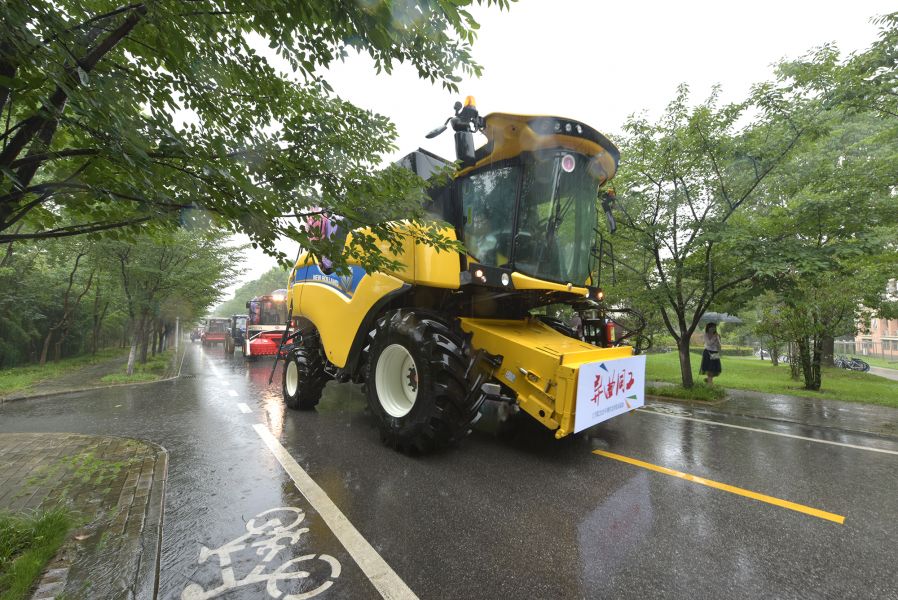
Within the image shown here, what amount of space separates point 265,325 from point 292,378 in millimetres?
14140

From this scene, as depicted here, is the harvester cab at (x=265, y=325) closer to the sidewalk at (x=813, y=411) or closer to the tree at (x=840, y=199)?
the sidewalk at (x=813, y=411)

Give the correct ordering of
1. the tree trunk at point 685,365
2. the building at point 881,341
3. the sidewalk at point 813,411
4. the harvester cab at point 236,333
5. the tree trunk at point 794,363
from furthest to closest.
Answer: the building at point 881,341 → the harvester cab at point 236,333 → the tree trunk at point 794,363 → the tree trunk at point 685,365 → the sidewalk at point 813,411

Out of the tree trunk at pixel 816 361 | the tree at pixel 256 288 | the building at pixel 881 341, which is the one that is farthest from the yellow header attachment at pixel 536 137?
the tree at pixel 256 288

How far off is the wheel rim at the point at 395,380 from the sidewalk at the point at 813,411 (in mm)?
5950

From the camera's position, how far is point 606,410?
156 inches

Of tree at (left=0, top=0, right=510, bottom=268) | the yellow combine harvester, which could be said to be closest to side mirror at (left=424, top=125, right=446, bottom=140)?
the yellow combine harvester

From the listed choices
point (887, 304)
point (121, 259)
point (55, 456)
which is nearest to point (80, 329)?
point (121, 259)

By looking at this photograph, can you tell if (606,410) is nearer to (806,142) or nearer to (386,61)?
(386,61)

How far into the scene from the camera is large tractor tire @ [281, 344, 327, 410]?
634cm

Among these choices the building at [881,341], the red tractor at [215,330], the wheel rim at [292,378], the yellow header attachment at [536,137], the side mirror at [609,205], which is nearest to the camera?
the yellow header attachment at [536,137]

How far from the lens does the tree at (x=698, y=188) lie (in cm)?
685

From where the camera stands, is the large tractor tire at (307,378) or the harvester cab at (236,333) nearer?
the large tractor tire at (307,378)

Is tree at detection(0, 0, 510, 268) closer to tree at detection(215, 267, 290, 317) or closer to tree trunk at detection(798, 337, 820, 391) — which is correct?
tree trunk at detection(798, 337, 820, 391)

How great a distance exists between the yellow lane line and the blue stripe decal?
3698mm
